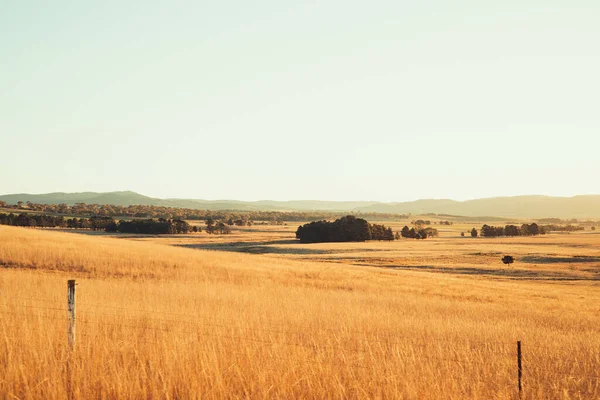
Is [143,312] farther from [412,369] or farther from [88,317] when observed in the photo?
[412,369]

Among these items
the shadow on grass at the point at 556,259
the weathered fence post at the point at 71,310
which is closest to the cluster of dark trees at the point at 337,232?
the shadow on grass at the point at 556,259

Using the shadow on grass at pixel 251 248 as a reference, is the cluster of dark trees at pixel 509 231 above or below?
above

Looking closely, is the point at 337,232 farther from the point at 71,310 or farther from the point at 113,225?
the point at 71,310

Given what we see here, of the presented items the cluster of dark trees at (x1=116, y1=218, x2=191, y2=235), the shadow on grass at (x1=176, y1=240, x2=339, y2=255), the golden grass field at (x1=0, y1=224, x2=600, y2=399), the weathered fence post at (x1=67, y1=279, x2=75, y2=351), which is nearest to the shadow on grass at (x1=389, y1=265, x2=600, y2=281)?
the golden grass field at (x1=0, y1=224, x2=600, y2=399)

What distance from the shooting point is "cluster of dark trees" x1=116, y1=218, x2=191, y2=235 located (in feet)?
355

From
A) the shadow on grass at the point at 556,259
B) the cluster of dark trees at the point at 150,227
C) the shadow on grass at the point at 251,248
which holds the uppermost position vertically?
the cluster of dark trees at the point at 150,227

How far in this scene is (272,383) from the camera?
663 centimetres

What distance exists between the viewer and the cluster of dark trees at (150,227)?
108188mm

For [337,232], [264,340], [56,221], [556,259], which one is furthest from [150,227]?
[264,340]

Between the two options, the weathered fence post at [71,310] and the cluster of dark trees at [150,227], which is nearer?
the weathered fence post at [71,310]

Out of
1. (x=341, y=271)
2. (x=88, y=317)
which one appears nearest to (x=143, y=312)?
(x=88, y=317)

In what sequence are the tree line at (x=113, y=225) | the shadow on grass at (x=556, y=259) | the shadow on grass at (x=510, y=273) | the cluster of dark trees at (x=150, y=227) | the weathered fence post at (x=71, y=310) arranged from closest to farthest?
1. the weathered fence post at (x=71, y=310)
2. the shadow on grass at (x=510, y=273)
3. the shadow on grass at (x=556, y=259)
4. the tree line at (x=113, y=225)
5. the cluster of dark trees at (x=150, y=227)

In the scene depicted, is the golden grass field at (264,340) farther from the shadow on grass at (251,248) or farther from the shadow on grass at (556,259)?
the shadow on grass at (251,248)

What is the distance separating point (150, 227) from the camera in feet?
360
